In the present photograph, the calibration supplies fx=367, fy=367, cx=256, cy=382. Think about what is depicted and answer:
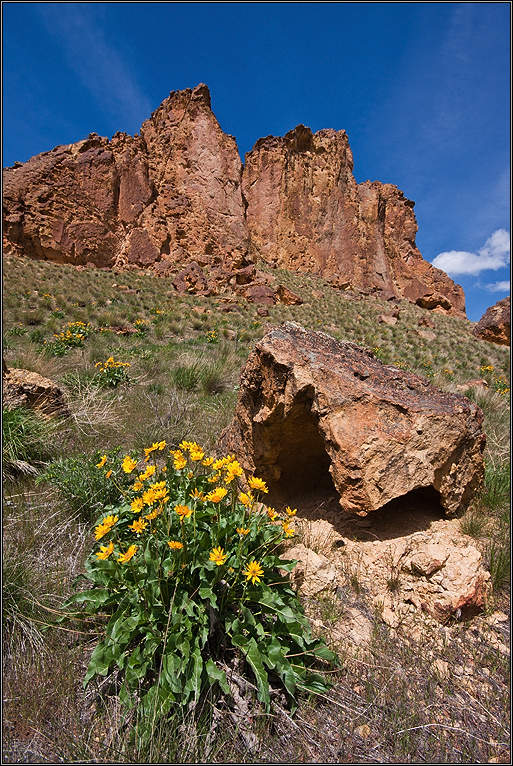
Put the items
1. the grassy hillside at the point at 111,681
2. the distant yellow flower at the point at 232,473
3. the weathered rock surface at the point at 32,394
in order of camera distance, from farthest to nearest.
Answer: the weathered rock surface at the point at 32,394
the distant yellow flower at the point at 232,473
the grassy hillside at the point at 111,681

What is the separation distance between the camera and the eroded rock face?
2.28 meters

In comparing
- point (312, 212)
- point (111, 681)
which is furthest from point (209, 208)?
point (111, 681)

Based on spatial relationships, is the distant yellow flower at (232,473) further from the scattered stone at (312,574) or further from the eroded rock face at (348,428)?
the eroded rock face at (348,428)

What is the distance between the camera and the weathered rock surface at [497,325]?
632 inches

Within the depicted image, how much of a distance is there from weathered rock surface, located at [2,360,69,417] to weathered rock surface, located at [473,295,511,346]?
17472mm

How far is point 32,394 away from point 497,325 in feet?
→ 60.0

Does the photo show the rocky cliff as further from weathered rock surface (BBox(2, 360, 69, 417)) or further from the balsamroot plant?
the balsamroot plant

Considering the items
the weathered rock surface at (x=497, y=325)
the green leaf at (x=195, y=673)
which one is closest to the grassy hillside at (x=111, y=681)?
the green leaf at (x=195, y=673)

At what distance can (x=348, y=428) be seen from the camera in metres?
2.36

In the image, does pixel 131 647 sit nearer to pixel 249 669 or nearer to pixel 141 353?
pixel 249 669

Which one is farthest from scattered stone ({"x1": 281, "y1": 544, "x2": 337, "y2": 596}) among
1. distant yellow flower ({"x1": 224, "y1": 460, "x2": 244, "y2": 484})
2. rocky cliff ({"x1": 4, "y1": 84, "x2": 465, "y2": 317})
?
rocky cliff ({"x1": 4, "y1": 84, "x2": 465, "y2": 317})

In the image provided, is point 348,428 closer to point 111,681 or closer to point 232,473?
point 232,473

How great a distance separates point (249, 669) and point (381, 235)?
40.0 m

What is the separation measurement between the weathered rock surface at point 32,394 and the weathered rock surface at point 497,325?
1747 centimetres
